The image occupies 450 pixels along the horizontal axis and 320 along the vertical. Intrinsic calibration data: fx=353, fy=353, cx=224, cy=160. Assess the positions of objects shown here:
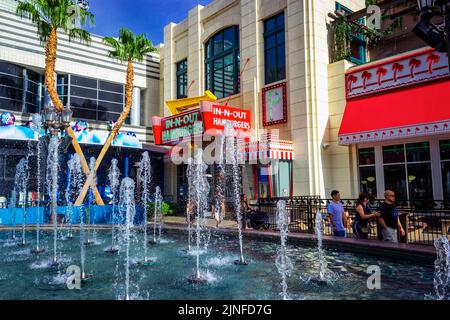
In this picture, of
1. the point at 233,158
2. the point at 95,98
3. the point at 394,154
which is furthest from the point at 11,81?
the point at 394,154

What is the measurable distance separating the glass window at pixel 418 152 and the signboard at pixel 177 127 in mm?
9653

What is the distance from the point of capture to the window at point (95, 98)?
24.5 metres

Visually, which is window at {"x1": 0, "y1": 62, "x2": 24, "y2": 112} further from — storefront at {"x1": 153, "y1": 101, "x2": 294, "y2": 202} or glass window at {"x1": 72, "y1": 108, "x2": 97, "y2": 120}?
storefront at {"x1": 153, "y1": 101, "x2": 294, "y2": 202}

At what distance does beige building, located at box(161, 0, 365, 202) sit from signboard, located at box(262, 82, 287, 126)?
22 centimetres

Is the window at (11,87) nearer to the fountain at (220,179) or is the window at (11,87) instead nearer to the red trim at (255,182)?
the fountain at (220,179)

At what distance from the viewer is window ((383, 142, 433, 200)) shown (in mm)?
14516

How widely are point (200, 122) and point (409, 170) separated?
9957 mm

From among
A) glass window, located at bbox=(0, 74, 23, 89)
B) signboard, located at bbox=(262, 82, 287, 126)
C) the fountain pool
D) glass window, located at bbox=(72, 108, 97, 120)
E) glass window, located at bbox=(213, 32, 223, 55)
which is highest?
glass window, located at bbox=(213, 32, 223, 55)

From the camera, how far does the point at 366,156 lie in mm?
16328

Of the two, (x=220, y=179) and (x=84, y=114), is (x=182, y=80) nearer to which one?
(x=84, y=114)

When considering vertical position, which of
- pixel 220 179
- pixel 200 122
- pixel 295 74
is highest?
pixel 295 74

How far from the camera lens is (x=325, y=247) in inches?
350

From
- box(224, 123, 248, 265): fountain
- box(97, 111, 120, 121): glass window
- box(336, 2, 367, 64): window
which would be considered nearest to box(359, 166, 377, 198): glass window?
box(224, 123, 248, 265): fountain
